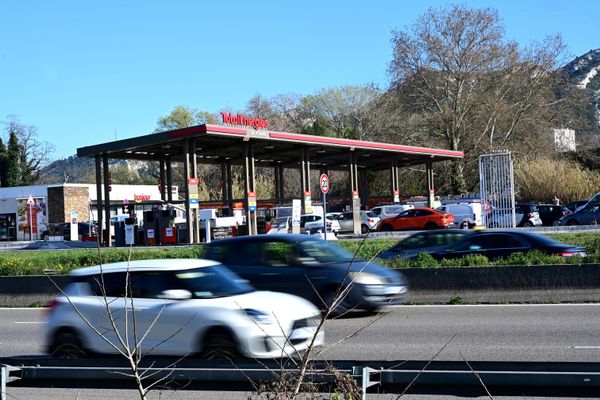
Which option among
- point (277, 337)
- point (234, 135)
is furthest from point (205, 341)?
point (234, 135)

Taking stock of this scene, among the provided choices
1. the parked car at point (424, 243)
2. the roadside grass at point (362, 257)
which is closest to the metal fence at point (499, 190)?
the roadside grass at point (362, 257)

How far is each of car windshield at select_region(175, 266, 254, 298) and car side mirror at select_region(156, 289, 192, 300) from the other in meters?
0.08

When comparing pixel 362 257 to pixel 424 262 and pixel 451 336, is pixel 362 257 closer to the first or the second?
pixel 424 262

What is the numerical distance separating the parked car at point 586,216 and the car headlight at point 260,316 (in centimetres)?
3147

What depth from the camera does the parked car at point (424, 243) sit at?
777 inches

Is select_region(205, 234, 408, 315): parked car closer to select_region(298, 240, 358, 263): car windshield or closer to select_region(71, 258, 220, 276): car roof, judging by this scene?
select_region(298, 240, 358, 263): car windshield

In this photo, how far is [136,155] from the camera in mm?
53062

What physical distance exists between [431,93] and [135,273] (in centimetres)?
5718

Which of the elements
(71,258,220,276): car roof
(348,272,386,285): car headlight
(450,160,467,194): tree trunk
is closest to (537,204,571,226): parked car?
(450,160,467,194): tree trunk

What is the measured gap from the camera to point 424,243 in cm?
2005

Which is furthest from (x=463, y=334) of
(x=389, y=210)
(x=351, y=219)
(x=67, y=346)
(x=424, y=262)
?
(x=389, y=210)

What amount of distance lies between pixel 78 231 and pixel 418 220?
25779 mm

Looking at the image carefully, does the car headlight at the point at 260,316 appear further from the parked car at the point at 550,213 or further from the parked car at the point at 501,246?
the parked car at the point at 550,213

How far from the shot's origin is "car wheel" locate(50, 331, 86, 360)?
10797 millimetres
